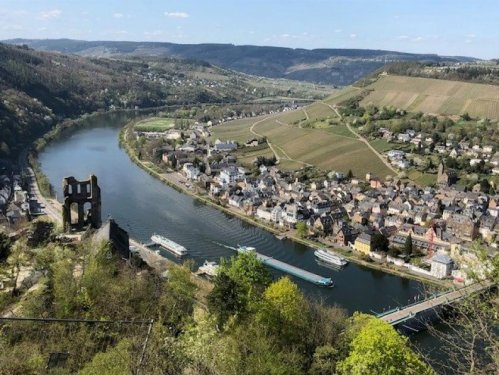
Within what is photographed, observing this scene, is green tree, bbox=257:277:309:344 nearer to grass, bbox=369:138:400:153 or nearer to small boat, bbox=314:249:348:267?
small boat, bbox=314:249:348:267

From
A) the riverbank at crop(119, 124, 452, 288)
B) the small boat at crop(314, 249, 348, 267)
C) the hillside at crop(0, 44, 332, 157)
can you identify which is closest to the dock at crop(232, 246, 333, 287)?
the small boat at crop(314, 249, 348, 267)

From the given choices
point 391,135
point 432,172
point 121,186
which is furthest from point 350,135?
point 121,186

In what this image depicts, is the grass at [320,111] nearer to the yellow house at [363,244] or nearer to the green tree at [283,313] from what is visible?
the yellow house at [363,244]

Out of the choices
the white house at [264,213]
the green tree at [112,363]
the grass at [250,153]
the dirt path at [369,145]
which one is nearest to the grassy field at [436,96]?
the dirt path at [369,145]

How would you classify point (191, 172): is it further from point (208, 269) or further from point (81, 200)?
point (81, 200)

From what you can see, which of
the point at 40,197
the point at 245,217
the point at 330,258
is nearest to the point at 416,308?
the point at 330,258
